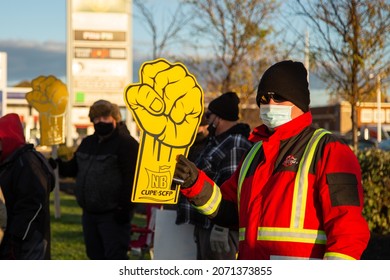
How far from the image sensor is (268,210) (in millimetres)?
3645

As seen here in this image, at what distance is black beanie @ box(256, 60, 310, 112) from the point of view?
151 inches

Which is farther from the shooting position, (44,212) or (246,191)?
(44,212)

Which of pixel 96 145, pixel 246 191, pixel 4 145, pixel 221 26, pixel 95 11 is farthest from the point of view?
pixel 95 11

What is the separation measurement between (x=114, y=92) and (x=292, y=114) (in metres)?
24.0

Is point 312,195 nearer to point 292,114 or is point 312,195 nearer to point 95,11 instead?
point 292,114

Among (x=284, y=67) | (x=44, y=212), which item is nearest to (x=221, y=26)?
(x=44, y=212)

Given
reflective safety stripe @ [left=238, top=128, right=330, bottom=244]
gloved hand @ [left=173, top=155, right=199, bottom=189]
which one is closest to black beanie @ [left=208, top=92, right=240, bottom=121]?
gloved hand @ [left=173, top=155, right=199, bottom=189]

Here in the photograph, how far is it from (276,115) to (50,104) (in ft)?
30.0

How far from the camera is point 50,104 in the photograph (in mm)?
12562

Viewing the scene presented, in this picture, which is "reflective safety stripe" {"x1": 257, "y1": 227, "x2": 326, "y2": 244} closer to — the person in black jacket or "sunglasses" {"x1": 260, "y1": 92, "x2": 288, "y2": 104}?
"sunglasses" {"x1": 260, "y1": 92, "x2": 288, "y2": 104}

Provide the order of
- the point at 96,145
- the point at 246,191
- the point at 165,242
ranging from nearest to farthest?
1. the point at 246,191
2. the point at 165,242
3. the point at 96,145

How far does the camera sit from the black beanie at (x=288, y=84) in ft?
12.6

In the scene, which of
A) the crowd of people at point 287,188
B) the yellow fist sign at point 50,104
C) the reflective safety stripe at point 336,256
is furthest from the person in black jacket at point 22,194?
the yellow fist sign at point 50,104

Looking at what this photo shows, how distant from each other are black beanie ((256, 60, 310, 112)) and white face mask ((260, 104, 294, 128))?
5cm
